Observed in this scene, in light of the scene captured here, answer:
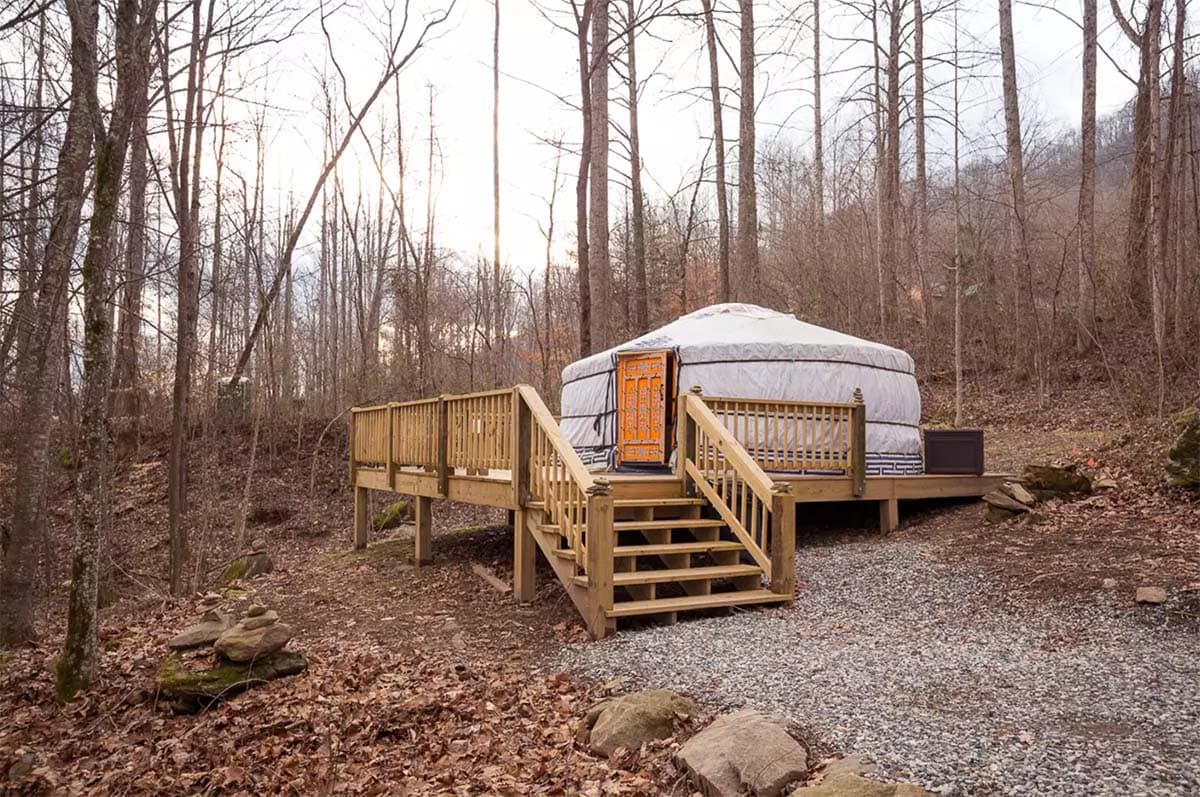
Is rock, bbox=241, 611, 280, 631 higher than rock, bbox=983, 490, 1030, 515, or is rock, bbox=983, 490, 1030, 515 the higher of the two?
rock, bbox=983, 490, 1030, 515

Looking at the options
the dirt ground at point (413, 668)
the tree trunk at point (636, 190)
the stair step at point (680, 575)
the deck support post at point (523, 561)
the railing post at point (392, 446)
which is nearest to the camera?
the dirt ground at point (413, 668)

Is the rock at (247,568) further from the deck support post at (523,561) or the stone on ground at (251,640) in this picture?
the deck support post at (523,561)

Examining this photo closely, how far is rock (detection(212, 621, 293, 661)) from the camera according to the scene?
452cm

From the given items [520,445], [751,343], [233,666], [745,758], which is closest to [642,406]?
[751,343]

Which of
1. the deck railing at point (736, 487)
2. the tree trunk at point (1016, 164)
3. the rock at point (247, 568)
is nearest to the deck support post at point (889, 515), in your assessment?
the deck railing at point (736, 487)

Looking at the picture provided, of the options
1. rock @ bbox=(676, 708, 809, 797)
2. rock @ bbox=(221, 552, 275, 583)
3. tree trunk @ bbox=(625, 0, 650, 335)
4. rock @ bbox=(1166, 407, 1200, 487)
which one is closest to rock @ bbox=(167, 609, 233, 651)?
rock @ bbox=(221, 552, 275, 583)

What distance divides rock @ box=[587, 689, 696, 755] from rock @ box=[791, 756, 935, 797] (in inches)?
29.6

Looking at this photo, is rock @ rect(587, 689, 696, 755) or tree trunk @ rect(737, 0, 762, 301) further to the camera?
tree trunk @ rect(737, 0, 762, 301)

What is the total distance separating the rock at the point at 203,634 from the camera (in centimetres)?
487

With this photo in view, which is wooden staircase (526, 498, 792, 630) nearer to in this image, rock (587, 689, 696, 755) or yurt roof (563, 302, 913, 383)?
rock (587, 689, 696, 755)

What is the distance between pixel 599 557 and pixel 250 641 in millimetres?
2071

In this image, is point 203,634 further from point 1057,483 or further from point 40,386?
point 1057,483

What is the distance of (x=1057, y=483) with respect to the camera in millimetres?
6844

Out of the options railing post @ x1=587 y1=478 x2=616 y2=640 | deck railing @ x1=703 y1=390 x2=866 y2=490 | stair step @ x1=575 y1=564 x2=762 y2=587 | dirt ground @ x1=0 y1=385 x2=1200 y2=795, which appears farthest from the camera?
deck railing @ x1=703 y1=390 x2=866 y2=490
